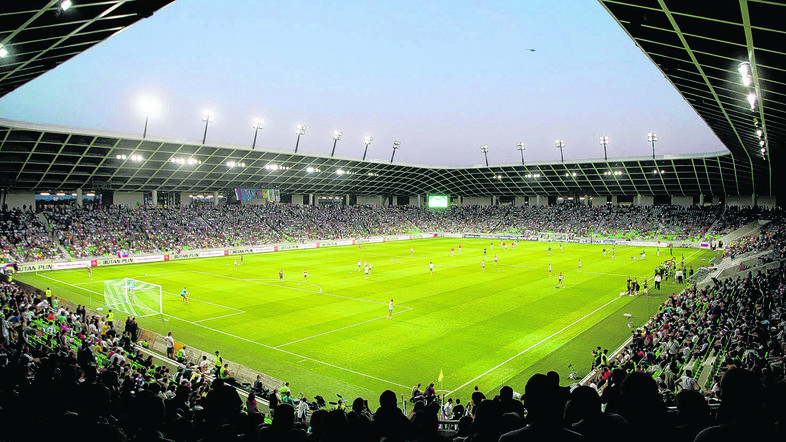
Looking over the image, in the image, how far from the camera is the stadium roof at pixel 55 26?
1323cm

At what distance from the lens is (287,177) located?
77.0m

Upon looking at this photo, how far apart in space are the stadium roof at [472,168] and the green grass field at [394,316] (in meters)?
12.0

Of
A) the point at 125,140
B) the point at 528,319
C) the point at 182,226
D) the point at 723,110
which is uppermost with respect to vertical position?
the point at 125,140

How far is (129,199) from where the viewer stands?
213 ft

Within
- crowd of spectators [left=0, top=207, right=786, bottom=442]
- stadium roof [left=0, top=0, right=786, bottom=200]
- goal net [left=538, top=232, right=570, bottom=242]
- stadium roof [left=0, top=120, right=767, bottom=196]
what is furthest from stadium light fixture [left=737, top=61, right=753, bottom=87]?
goal net [left=538, top=232, right=570, bottom=242]

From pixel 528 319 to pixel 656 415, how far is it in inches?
984

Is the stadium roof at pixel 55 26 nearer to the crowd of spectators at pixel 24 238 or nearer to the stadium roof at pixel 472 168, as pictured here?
the stadium roof at pixel 472 168

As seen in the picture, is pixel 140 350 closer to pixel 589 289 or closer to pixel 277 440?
pixel 277 440

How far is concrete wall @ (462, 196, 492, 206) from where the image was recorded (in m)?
107

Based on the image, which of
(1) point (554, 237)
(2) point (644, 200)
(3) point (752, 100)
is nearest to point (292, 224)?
(1) point (554, 237)

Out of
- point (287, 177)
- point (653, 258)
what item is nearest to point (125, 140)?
point (287, 177)

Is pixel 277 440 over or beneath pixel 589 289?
over

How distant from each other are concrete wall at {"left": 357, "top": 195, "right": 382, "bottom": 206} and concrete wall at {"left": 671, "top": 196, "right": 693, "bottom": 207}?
5585 cm

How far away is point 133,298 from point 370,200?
2918 inches
